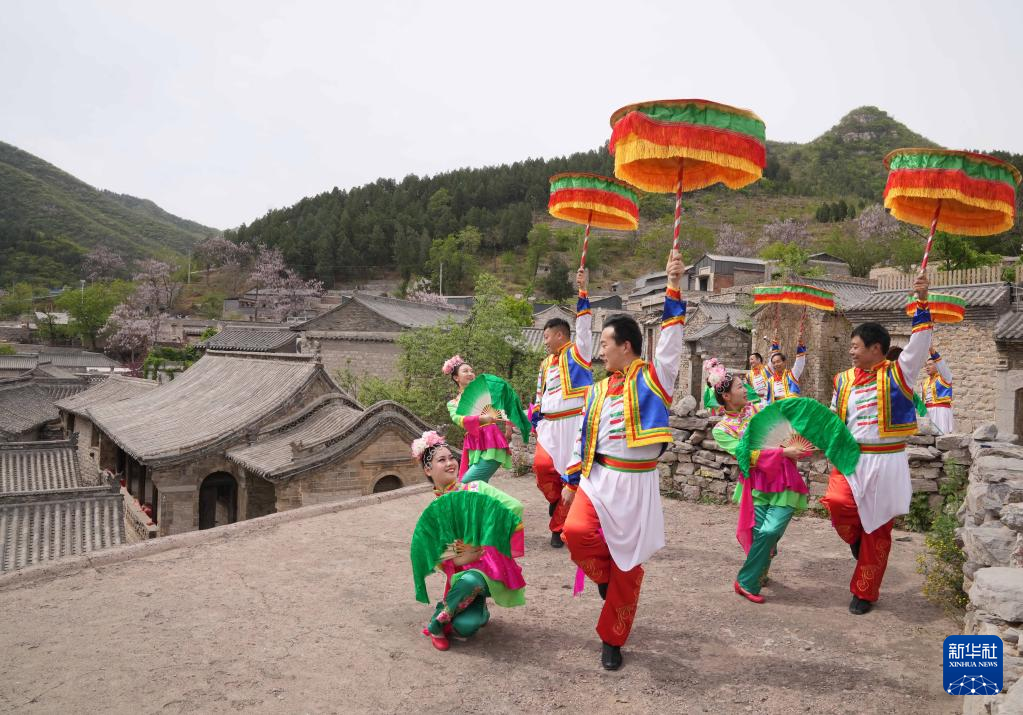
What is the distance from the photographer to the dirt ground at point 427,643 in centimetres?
372

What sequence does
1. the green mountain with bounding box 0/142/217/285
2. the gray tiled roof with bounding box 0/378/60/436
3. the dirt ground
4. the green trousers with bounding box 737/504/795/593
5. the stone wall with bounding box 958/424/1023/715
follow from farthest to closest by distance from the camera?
the green mountain with bounding box 0/142/217/285 < the gray tiled roof with bounding box 0/378/60/436 < the green trousers with bounding box 737/504/795/593 < the dirt ground < the stone wall with bounding box 958/424/1023/715

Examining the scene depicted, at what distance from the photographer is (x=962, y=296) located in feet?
56.8

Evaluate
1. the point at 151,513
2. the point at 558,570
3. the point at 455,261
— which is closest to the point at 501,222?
the point at 455,261

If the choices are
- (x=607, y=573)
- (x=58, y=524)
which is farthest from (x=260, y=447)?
(x=607, y=573)

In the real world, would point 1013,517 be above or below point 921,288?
below

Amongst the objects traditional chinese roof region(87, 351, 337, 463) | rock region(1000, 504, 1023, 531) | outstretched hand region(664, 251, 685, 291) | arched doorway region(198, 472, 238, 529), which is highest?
outstretched hand region(664, 251, 685, 291)

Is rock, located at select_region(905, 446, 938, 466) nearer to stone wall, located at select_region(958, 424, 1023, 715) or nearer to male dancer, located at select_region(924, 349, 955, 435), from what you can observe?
stone wall, located at select_region(958, 424, 1023, 715)

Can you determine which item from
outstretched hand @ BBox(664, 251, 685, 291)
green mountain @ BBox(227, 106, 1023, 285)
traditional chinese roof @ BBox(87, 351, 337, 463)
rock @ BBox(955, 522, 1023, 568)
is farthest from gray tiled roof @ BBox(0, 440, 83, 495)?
green mountain @ BBox(227, 106, 1023, 285)

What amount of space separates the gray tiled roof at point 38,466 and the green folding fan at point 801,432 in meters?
17.7

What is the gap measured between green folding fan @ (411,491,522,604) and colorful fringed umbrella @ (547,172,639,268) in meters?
3.15

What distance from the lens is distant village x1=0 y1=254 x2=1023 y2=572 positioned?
13586 millimetres

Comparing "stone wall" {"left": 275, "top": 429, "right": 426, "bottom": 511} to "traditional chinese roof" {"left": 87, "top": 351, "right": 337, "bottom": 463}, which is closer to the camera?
"stone wall" {"left": 275, "top": 429, "right": 426, "bottom": 511}

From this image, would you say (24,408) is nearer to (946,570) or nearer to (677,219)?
(677,219)

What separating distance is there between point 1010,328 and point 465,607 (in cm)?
1737
